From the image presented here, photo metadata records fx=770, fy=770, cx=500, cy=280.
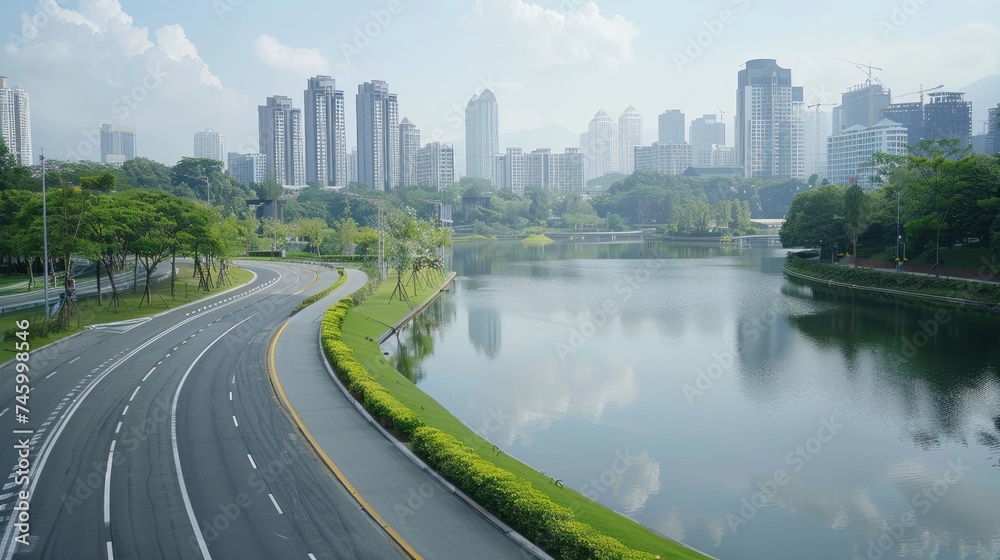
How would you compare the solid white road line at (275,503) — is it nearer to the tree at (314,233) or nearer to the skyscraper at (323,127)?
the tree at (314,233)

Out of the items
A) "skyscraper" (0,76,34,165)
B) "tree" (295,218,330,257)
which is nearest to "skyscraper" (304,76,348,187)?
"skyscraper" (0,76,34,165)

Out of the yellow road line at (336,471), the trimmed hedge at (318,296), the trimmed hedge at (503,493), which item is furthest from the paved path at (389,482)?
the trimmed hedge at (318,296)

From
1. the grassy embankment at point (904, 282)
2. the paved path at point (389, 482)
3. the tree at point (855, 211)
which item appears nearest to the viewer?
the paved path at point (389, 482)

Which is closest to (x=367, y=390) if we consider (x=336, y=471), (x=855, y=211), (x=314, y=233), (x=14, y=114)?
(x=336, y=471)

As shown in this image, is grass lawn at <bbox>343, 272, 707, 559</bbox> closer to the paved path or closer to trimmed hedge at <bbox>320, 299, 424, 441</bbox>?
trimmed hedge at <bbox>320, 299, 424, 441</bbox>

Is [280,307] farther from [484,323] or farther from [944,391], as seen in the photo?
[944,391]
